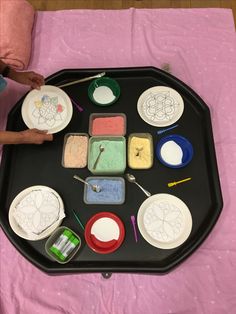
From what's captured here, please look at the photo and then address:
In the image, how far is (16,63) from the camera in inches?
64.3

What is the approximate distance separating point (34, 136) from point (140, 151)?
44 centimetres

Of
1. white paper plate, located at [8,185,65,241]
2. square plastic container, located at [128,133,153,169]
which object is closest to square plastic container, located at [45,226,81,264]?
white paper plate, located at [8,185,65,241]

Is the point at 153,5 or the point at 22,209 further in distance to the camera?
the point at 153,5

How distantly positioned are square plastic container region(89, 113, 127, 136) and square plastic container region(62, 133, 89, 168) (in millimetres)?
52

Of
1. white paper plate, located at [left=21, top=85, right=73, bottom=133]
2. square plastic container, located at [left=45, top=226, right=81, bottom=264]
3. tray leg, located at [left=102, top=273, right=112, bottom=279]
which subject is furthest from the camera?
white paper plate, located at [left=21, top=85, right=73, bottom=133]

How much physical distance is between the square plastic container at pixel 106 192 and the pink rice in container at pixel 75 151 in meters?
0.08

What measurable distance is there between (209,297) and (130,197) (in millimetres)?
502

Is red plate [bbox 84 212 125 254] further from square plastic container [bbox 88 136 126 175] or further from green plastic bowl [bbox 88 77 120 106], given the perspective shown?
green plastic bowl [bbox 88 77 120 106]

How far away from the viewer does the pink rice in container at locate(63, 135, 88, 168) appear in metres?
1.28

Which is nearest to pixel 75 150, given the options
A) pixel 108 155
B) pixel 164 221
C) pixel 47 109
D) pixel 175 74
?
pixel 108 155

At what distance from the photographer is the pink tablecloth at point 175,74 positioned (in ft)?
4.08

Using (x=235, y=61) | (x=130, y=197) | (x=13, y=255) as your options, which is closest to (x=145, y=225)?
(x=130, y=197)

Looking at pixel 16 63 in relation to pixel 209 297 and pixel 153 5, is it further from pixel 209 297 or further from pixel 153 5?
pixel 209 297

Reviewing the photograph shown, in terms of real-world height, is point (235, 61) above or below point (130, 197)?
above
